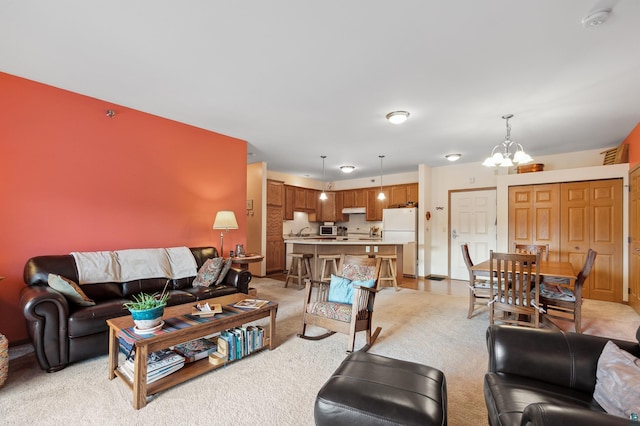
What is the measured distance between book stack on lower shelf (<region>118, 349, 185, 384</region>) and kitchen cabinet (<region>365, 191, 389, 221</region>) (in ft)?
19.9

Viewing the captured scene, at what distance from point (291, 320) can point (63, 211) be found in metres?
2.77

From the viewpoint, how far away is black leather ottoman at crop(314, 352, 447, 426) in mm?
1280

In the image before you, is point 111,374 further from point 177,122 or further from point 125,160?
point 177,122

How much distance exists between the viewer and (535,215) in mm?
5234

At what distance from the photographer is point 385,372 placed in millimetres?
1603

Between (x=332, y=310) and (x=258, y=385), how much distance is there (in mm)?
953

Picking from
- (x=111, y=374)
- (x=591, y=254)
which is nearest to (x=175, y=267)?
(x=111, y=374)

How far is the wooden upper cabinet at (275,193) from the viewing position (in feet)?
22.5

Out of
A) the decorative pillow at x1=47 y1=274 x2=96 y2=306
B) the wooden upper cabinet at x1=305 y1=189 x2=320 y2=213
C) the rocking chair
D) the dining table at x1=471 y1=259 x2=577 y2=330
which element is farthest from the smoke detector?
the wooden upper cabinet at x1=305 y1=189 x2=320 y2=213

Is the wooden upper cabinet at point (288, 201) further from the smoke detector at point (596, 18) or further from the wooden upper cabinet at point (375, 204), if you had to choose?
the smoke detector at point (596, 18)

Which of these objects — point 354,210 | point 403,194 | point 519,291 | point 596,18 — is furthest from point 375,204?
point 596,18

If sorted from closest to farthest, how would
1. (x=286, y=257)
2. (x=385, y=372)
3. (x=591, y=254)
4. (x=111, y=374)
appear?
(x=385, y=372), (x=111, y=374), (x=591, y=254), (x=286, y=257)

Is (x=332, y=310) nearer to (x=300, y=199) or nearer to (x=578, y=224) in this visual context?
(x=578, y=224)

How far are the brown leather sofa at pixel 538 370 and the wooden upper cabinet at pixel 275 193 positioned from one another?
5.70 m
